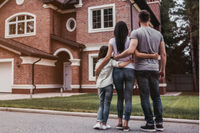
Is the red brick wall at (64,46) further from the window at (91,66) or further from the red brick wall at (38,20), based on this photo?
the window at (91,66)

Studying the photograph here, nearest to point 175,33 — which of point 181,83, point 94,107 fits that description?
point 181,83

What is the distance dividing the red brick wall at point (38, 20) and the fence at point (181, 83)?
57.6 ft

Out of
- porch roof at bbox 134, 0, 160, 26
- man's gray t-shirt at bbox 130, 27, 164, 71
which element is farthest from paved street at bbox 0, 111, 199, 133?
porch roof at bbox 134, 0, 160, 26

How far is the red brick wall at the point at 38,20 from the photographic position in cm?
1689

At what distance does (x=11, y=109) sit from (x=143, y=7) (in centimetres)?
1353

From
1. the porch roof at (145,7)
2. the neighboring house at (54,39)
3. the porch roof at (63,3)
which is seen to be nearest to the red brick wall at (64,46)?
the neighboring house at (54,39)

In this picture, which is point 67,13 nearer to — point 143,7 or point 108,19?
point 108,19

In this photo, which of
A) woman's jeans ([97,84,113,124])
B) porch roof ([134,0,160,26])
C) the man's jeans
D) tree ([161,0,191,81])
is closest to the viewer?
the man's jeans

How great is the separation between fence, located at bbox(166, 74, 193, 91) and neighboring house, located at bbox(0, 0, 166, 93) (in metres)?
10.6

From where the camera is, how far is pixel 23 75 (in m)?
14.5

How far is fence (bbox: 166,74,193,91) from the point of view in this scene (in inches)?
1079

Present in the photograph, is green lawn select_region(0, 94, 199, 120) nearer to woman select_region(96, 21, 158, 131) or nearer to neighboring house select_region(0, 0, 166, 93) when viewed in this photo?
woman select_region(96, 21, 158, 131)

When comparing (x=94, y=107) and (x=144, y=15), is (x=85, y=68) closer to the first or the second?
Result: (x=94, y=107)

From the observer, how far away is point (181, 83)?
90.7 feet
